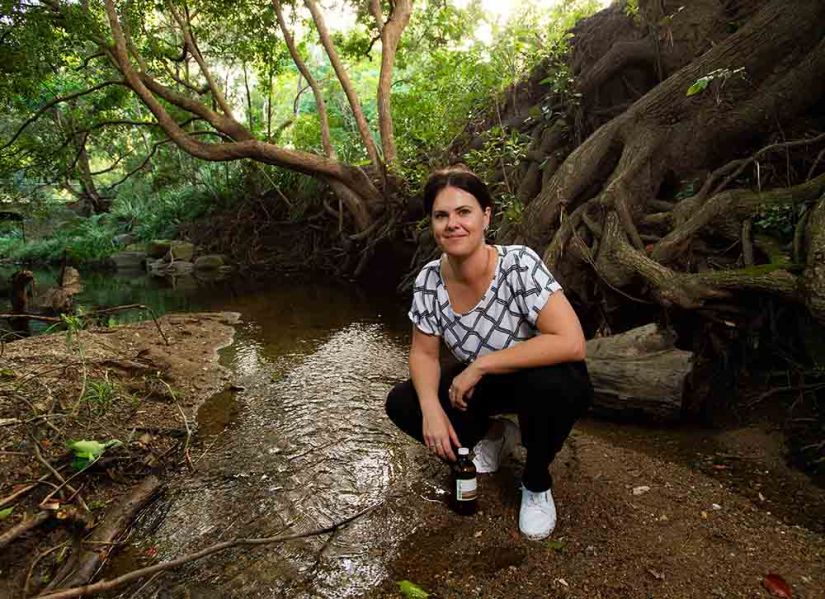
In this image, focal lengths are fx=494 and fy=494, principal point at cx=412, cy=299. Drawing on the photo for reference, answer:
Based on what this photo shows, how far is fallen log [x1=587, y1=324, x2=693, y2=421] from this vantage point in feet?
9.00

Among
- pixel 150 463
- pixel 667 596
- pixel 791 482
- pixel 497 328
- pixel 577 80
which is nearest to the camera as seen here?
pixel 667 596

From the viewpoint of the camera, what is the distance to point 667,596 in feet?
5.31

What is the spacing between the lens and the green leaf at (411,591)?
Result: 1.67 m

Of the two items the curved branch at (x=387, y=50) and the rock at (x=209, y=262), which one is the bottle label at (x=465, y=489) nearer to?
the curved branch at (x=387, y=50)

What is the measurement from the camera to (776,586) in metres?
1.60

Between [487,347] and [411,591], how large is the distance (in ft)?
3.09

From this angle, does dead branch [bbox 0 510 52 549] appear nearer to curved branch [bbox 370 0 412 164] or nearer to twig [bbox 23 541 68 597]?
twig [bbox 23 541 68 597]

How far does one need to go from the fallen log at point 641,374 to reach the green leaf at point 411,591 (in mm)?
1695

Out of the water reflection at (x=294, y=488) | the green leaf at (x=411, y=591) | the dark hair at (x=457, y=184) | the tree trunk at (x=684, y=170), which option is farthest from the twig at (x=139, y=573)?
the tree trunk at (x=684, y=170)

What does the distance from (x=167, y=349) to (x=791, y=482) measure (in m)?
4.71

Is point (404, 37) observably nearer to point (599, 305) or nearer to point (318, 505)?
point (599, 305)

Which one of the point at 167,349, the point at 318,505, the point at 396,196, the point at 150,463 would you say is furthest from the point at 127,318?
the point at 318,505

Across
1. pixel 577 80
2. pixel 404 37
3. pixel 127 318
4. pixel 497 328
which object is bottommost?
pixel 127 318

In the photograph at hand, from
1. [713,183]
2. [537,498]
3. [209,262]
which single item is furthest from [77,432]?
[209,262]
